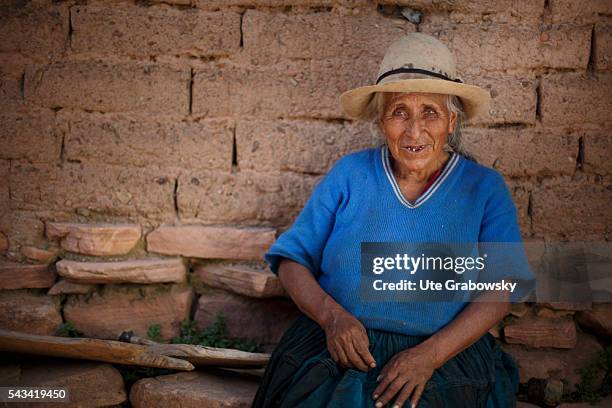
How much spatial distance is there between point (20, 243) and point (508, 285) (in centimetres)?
224

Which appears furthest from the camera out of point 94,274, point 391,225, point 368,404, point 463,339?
point 94,274

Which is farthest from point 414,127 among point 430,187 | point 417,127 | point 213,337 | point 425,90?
point 213,337

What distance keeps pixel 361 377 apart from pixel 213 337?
1.01 m

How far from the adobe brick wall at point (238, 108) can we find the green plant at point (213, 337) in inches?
3.1

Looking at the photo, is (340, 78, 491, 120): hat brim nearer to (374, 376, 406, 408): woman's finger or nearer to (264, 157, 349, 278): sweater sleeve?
(264, 157, 349, 278): sweater sleeve

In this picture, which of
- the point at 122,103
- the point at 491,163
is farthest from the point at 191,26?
the point at 491,163

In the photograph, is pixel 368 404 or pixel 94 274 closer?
pixel 368 404

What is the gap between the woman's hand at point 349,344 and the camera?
7.45 ft

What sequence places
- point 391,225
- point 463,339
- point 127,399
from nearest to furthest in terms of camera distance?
point 463,339
point 391,225
point 127,399

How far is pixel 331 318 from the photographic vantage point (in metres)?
2.38

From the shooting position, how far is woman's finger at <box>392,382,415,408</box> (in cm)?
215

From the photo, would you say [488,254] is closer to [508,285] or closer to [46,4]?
[508,285]

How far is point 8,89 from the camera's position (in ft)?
10.0

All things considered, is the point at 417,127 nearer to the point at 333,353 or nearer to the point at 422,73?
the point at 422,73
